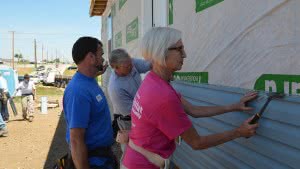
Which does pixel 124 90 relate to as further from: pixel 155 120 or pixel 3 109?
pixel 3 109

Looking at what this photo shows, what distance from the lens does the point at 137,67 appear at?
13.6 feet

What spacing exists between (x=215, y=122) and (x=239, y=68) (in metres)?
0.54

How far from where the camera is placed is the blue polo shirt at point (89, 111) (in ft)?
8.23

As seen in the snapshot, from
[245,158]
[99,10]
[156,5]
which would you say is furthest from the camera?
[99,10]

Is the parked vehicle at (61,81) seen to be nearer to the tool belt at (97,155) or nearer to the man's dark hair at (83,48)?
the tool belt at (97,155)

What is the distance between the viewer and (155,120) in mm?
1979

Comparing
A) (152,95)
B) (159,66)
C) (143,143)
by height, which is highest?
(159,66)

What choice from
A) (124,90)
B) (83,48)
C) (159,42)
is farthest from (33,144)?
(159,42)

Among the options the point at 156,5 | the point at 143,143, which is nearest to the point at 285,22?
the point at 143,143

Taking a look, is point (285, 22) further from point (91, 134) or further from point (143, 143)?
point (91, 134)

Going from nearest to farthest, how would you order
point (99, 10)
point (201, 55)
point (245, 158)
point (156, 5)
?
1. point (245, 158)
2. point (201, 55)
3. point (156, 5)
4. point (99, 10)

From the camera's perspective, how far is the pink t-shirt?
192 cm

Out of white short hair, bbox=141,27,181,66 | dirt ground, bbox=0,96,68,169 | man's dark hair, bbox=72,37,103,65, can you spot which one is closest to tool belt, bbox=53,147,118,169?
man's dark hair, bbox=72,37,103,65

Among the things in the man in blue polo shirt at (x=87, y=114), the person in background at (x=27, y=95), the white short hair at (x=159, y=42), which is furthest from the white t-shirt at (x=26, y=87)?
the white short hair at (x=159, y=42)
